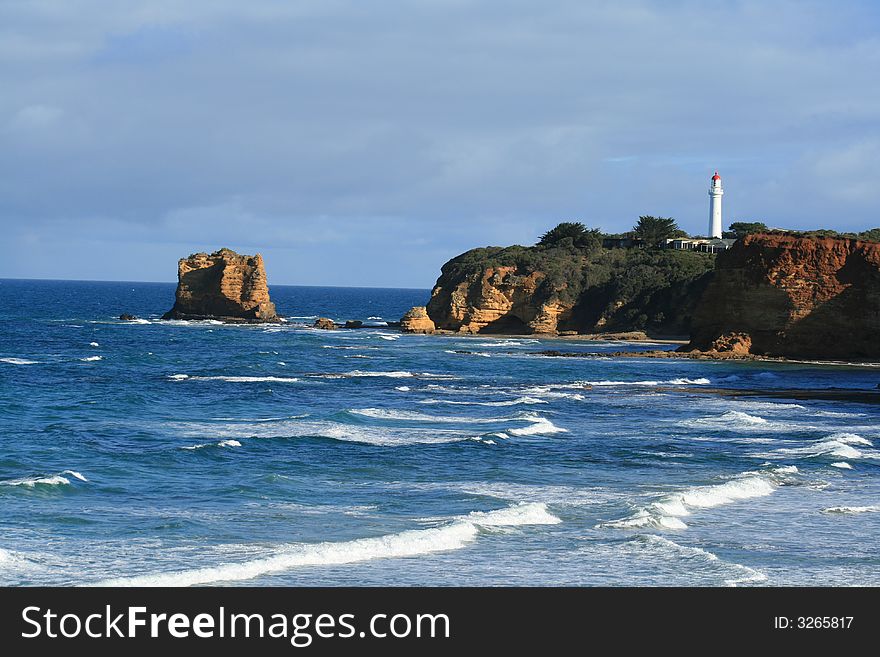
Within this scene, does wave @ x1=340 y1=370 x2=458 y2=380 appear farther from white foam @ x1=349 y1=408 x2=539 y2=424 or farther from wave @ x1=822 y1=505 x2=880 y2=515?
wave @ x1=822 y1=505 x2=880 y2=515

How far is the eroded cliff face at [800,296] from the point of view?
6600 cm

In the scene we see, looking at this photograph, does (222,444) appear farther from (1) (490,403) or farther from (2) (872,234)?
(2) (872,234)

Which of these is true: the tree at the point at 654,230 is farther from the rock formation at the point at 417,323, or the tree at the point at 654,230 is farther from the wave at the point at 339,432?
the wave at the point at 339,432

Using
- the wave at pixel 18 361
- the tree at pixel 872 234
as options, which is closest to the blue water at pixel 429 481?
the wave at pixel 18 361

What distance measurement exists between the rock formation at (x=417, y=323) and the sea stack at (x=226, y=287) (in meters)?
18.8

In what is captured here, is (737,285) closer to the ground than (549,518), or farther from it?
farther from it

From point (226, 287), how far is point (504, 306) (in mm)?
30836

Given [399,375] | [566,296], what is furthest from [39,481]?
[566,296]

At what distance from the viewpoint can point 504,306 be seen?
10106cm

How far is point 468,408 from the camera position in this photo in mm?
43312

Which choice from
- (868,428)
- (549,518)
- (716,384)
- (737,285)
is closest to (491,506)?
(549,518)

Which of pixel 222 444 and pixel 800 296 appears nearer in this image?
pixel 222 444
